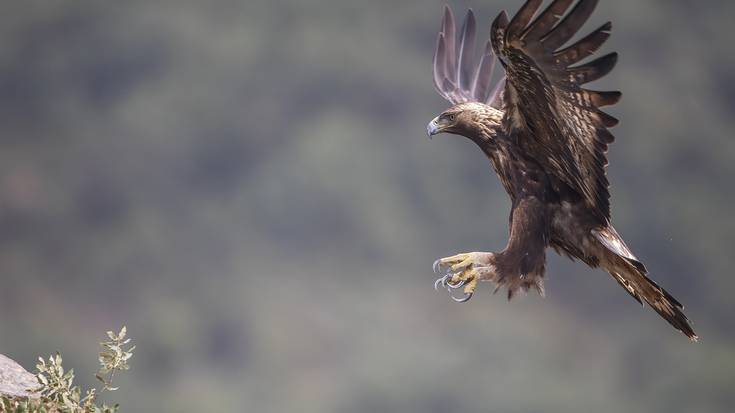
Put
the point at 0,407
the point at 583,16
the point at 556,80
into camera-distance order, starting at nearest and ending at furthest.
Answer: the point at 0,407, the point at 583,16, the point at 556,80

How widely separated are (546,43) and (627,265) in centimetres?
176

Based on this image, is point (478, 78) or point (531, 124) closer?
point (531, 124)

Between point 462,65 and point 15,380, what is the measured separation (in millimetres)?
4877

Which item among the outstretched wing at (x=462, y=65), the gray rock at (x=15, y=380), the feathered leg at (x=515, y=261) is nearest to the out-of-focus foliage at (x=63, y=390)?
the gray rock at (x=15, y=380)

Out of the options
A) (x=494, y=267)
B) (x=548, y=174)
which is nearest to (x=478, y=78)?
(x=548, y=174)

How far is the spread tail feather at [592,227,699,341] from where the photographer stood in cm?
602

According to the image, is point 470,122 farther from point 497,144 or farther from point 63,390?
point 63,390

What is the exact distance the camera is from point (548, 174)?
618 centimetres

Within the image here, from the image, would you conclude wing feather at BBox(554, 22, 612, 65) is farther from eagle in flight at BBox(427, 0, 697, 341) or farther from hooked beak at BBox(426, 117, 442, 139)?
hooked beak at BBox(426, 117, 442, 139)

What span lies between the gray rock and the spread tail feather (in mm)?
3685

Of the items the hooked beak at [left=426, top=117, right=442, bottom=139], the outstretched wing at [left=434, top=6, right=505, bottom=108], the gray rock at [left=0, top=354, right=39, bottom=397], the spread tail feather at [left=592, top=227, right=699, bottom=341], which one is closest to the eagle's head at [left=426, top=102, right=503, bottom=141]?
the hooked beak at [left=426, top=117, right=442, bottom=139]

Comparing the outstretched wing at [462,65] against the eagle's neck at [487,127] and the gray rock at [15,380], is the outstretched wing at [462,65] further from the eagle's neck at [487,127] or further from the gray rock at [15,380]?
the gray rock at [15,380]

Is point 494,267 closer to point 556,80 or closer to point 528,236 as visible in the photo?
point 528,236

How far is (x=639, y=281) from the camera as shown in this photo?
6.15 metres
